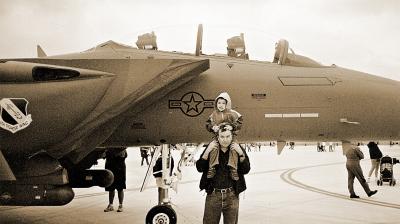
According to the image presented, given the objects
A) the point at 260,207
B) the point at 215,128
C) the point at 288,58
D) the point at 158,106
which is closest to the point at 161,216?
the point at 158,106

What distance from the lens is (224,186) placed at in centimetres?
425

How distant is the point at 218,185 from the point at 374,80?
3292 millimetres

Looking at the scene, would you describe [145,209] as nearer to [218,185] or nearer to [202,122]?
[202,122]

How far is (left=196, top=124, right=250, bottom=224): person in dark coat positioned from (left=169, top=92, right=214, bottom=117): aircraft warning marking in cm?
207

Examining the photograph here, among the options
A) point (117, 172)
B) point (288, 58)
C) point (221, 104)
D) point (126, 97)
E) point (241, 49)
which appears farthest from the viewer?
point (117, 172)

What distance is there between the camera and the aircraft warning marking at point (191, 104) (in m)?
6.33

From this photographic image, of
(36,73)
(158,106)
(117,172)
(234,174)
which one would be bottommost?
(117,172)

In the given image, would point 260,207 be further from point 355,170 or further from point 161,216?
point 161,216

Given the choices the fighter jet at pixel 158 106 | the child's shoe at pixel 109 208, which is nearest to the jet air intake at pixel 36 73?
the fighter jet at pixel 158 106

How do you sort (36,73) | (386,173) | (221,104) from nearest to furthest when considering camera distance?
(221,104), (36,73), (386,173)

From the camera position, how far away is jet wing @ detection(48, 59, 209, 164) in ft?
20.0

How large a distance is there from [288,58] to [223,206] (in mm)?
3213

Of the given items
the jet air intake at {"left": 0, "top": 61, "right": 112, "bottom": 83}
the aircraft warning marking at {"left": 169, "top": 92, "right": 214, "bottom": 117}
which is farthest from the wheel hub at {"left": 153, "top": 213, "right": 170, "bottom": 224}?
the jet air intake at {"left": 0, "top": 61, "right": 112, "bottom": 83}

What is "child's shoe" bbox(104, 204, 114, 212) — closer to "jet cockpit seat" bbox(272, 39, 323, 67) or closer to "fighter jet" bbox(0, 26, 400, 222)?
"fighter jet" bbox(0, 26, 400, 222)
